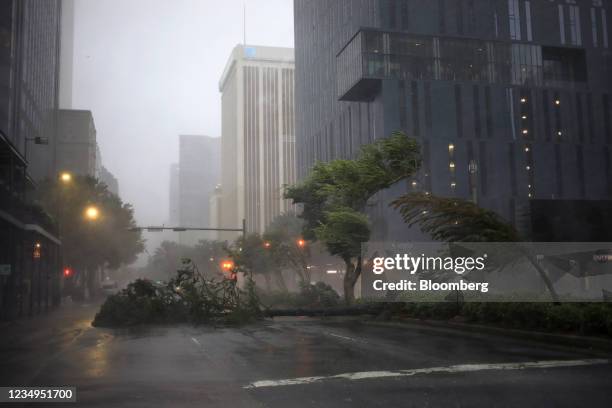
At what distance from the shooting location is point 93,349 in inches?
610

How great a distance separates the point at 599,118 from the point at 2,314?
61.4 metres

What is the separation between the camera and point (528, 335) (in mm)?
15969

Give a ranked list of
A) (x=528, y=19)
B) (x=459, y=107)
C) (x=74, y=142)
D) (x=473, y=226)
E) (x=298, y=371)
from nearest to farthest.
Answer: (x=298, y=371) < (x=473, y=226) < (x=459, y=107) < (x=528, y=19) < (x=74, y=142)

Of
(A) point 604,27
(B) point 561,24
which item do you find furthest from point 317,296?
(A) point 604,27

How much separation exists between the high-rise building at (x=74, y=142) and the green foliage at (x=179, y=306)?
305 feet

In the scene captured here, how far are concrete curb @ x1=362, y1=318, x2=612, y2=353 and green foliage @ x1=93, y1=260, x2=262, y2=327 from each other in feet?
20.8

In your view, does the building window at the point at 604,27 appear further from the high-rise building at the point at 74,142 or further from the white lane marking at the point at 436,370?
the high-rise building at the point at 74,142

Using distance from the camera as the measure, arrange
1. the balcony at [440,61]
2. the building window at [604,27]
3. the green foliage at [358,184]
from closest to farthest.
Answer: the green foliage at [358,184], the balcony at [440,61], the building window at [604,27]

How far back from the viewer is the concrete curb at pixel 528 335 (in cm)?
1365

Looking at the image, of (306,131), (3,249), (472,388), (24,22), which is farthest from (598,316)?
(306,131)

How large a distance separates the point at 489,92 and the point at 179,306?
160ft

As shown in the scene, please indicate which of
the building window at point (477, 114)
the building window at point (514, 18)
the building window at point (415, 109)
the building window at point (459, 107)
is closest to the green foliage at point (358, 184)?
the building window at point (415, 109)

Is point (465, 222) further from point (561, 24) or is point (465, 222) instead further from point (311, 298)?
point (561, 24)

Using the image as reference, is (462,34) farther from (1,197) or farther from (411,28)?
(1,197)
